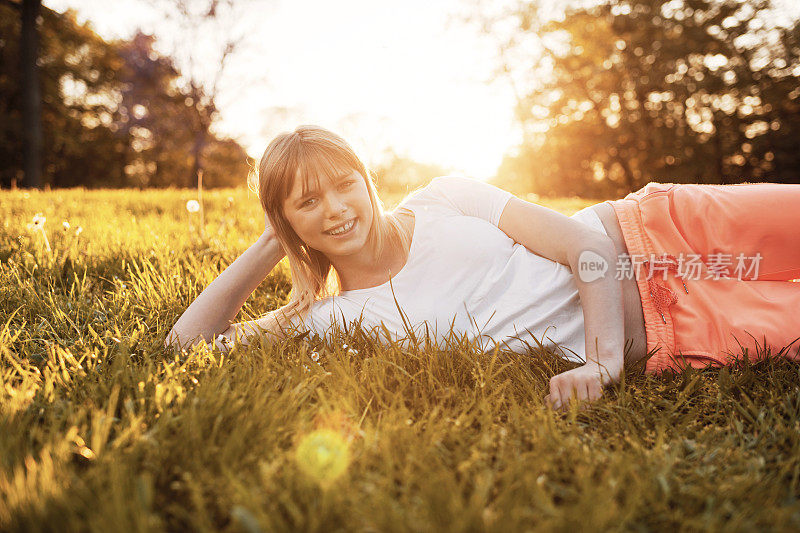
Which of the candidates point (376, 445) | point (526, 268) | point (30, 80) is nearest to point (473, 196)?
point (526, 268)

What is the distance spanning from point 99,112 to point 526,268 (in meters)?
27.0

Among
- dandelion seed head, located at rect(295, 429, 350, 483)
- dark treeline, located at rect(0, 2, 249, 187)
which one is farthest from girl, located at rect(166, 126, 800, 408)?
dark treeline, located at rect(0, 2, 249, 187)

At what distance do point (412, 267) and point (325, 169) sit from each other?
61 centimetres

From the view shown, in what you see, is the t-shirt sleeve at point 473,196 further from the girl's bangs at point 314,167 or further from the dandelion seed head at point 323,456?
the dandelion seed head at point 323,456

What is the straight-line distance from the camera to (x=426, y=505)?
1127mm

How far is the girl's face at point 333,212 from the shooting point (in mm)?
2379

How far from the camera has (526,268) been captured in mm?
2455

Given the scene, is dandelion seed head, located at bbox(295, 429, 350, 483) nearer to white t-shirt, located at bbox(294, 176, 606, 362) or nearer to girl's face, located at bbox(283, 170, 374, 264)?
white t-shirt, located at bbox(294, 176, 606, 362)

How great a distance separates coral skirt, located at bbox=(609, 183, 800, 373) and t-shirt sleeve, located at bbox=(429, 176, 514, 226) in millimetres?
611

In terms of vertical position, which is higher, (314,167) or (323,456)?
(314,167)

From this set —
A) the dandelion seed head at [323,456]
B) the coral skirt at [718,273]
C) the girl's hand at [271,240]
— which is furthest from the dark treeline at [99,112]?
the dandelion seed head at [323,456]

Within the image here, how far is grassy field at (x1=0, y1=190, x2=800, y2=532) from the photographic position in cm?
112

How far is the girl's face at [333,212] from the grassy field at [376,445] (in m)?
0.47

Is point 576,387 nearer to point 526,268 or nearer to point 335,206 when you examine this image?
point 526,268
